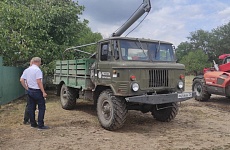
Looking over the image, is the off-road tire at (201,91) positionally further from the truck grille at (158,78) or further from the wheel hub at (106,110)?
the wheel hub at (106,110)

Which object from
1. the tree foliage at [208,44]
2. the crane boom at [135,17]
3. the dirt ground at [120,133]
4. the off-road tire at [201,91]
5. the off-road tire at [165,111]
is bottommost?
the dirt ground at [120,133]

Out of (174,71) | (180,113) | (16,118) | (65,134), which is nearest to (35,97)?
(65,134)

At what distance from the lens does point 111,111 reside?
7.16 m

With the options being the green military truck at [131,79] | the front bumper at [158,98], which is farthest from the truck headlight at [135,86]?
the front bumper at [158,98]

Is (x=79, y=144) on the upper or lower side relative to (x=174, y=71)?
lower

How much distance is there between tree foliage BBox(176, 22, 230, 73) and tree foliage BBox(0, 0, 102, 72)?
135ft

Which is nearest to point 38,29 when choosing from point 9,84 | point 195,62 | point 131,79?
point 9,84

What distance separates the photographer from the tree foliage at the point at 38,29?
41.8 ft

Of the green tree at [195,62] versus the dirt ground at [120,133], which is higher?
the green tree at [195,62]

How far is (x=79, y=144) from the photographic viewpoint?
6.05 metres

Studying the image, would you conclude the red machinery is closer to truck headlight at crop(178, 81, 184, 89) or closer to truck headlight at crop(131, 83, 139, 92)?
truck headlight at crop(178, 81, 184, 89)

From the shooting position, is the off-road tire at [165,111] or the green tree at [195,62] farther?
the green tree at [195,62]

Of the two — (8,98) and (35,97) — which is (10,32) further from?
(35,97)

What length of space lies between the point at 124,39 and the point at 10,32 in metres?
7.69
